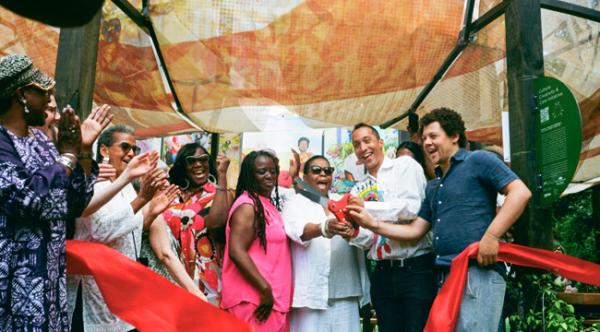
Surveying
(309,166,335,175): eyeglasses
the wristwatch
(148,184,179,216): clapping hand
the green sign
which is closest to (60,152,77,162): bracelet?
the wristwatch

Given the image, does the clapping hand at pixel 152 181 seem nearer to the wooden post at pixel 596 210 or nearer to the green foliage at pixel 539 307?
the green foliage at pixel 539 307

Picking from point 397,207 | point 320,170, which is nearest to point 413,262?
point 397,207

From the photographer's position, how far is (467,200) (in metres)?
3.53

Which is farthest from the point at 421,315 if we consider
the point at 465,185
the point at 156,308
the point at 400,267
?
the point at 156,308

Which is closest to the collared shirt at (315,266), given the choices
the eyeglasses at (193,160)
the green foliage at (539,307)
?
the eyeglasses at (193,160)

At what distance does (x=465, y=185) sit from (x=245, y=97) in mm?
2895

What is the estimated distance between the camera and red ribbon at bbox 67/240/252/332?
2.90 metres

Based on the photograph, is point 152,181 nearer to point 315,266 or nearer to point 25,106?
point 25,106

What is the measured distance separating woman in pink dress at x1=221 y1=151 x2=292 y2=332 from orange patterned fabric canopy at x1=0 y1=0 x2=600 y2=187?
150 centimetres

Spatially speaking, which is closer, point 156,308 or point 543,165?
point 156,308

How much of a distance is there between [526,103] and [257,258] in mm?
2247

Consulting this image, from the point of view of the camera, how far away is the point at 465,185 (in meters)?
3.55

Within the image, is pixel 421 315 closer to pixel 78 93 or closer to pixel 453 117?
pixel 453 117

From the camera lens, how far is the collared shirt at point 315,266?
4172 mm
